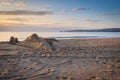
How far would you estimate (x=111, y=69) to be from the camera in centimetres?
853

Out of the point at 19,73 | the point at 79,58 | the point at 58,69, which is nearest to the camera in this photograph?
the point at 19,73

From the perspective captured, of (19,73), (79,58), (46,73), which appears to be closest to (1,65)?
(19,73)

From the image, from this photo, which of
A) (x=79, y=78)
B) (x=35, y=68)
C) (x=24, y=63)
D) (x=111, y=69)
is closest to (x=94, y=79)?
(x=79, y=78)

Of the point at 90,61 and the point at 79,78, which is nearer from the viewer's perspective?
the point at 79,78

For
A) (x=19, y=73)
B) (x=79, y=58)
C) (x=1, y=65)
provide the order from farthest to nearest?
(x=79, y=58) → (x=1, y=65) → (x=19, y=73)

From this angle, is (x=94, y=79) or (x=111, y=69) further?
(x=111, y=69)

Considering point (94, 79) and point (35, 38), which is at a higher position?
point (35, 38)

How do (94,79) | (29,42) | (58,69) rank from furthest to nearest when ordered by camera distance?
(29,42), (58,69), (94,79)

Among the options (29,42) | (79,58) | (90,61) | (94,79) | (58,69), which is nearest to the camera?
(94,79)

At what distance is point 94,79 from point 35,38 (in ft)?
31.4

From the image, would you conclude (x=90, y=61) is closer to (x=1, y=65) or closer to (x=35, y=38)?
(x=1, y=65)

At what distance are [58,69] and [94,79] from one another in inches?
66.0

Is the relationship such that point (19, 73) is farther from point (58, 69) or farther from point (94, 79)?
point (94, 79)

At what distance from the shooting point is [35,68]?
28.2ft
